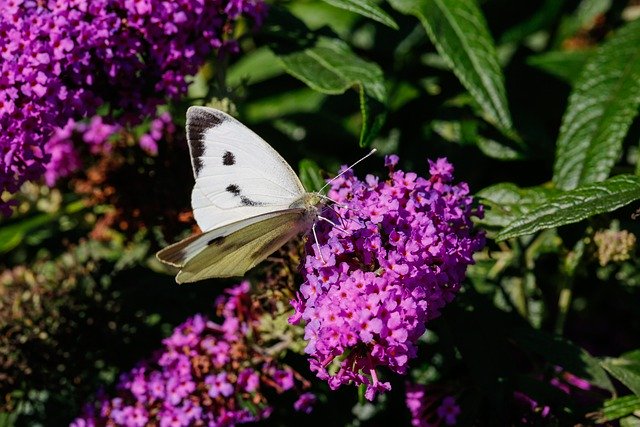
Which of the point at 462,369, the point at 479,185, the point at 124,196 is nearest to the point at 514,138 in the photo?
the point at 479,185

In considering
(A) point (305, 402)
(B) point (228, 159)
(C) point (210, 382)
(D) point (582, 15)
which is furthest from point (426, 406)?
(D) point (582, 15)

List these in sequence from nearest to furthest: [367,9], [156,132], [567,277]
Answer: [367,9] → [567,277] → [156,132]

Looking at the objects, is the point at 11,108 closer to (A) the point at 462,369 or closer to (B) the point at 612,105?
(A) the point at 462,369

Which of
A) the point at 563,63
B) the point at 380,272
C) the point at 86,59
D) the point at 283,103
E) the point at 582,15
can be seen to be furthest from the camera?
the point at 283,103

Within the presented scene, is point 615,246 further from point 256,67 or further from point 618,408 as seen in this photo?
point 256,67

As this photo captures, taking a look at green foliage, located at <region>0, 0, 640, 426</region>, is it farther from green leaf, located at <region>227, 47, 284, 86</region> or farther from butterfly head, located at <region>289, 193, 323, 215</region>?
green leaf, located at <region>227, 47, 284, 86</region>

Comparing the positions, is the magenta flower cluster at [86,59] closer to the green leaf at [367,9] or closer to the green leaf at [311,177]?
the green leaf at [367,9]
